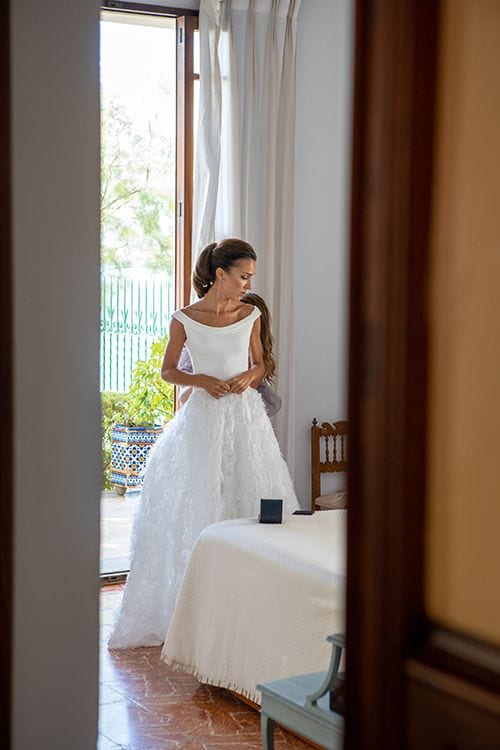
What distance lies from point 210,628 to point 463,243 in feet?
10.0

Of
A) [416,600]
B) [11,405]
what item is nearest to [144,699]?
[11,405]

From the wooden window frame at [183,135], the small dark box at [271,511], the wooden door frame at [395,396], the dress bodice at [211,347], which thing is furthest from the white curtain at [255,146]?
the wooden door frame at [395,396]

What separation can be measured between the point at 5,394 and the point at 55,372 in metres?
0.13

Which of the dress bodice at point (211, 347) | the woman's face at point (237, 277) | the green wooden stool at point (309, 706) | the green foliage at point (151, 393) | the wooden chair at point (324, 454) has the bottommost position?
the green wooden stool at point (309, 706)

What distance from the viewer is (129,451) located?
7.50 metres

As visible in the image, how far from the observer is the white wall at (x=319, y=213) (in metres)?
5.95

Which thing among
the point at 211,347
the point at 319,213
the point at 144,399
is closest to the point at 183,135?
the point at 319,213

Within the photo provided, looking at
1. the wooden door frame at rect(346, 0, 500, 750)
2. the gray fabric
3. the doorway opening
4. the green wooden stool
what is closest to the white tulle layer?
the gray fabric

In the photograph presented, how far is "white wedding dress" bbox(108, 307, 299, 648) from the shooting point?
461cm

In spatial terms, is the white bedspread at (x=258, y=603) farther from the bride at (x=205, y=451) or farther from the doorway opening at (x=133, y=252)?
the doorway opening at (x=133, y=252)

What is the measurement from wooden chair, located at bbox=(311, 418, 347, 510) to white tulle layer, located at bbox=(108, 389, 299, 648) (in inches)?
36.3

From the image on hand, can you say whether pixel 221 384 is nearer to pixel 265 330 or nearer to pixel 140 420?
pixel 265 330

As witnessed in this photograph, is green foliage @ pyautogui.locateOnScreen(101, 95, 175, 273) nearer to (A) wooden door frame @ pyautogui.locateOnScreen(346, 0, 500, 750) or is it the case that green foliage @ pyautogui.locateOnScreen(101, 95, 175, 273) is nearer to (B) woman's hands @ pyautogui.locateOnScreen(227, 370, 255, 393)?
(B) woman's hands @ pyautogui.locateOnScreen(227, 370, 255, 393)

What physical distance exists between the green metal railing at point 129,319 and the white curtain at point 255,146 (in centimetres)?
126
